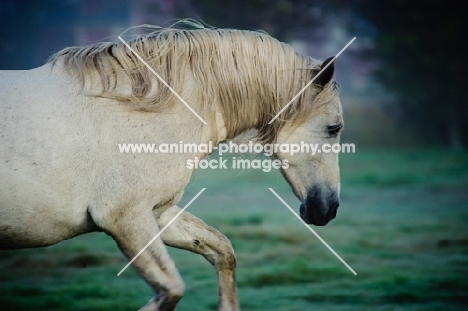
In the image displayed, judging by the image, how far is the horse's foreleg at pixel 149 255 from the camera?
91.4 inches

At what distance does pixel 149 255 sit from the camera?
7.65 ft

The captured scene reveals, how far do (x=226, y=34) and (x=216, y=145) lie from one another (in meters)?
0.43

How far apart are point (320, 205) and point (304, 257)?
1783 mm

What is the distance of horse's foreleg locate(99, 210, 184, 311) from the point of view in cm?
232

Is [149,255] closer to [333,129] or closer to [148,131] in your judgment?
[148,131]

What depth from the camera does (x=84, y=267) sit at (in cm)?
401

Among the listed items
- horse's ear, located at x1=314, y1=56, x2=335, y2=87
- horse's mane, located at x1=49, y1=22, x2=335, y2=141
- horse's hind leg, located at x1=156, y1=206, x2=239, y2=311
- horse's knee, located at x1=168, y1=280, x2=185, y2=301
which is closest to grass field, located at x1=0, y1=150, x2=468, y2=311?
horse's hind leg, located at x1=156, y1=206, x2=239, y2=311

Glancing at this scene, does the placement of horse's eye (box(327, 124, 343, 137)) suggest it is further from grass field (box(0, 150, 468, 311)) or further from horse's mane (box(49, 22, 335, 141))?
grass field (box(0, 150, 468, 311))

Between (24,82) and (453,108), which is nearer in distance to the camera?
(24,82)

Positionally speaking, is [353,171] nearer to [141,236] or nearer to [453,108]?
[453,108]

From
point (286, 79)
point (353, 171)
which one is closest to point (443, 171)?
point (353, 171)

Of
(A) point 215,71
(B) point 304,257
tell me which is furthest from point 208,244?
(B) point 304,257

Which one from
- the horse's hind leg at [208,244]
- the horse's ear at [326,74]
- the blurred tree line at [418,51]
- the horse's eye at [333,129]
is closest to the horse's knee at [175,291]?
the horse's hind leg at [208,244]

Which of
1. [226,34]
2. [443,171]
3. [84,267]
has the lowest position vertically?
[84,267]
